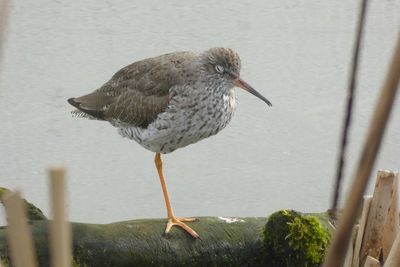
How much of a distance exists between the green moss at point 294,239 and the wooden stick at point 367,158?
70.7 inches

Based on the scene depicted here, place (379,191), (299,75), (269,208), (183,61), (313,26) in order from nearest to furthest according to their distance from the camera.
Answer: (379,191), (183,61), (269,208), (299,75), (313,26)

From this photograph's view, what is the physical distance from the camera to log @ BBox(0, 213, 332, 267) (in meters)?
2.36

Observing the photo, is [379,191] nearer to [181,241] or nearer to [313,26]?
[181,241]

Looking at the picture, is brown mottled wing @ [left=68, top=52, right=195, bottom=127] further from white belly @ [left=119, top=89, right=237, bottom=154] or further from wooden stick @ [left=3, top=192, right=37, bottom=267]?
wooden stick @ [left=3, top=192, right=37, bottom=267]

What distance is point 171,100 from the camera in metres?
2.88

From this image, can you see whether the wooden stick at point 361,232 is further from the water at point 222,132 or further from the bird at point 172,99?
the water at point 222,132

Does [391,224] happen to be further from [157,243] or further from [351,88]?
[351,88]

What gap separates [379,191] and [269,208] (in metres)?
1.06

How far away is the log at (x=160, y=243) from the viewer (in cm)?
236

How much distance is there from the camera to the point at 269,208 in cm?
326

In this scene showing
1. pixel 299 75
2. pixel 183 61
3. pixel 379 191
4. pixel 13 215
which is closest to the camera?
pixel 13 215

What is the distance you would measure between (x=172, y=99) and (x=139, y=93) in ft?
0.61

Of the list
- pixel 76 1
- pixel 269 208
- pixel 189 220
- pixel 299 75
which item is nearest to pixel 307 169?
pixel 269 208

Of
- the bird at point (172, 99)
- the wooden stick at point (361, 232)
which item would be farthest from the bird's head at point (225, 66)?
the wooden stick at point (361, 232)
